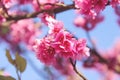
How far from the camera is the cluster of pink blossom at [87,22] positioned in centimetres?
441

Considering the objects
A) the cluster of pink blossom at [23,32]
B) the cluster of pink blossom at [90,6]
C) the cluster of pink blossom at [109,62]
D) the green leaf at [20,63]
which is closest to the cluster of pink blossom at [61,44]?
the green leaf at [20,63]

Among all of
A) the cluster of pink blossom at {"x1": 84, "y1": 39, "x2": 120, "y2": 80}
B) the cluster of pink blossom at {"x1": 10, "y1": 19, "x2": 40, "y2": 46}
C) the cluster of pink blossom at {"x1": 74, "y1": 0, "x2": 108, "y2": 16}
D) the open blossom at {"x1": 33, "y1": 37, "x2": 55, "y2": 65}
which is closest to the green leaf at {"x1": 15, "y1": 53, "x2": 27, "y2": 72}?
the open blossom at {"x1": 33, "y1": 37, "x2": 55, "y2": 65}

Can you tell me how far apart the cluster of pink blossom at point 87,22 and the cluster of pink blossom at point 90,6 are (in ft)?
6.93

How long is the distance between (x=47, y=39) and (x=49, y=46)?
0.04 metres

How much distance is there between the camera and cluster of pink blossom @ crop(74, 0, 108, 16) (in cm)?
213

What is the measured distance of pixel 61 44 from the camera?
1.89 m

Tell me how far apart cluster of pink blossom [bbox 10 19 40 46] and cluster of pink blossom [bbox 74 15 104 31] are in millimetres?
813

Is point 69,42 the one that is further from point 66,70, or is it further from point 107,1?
point 66,70

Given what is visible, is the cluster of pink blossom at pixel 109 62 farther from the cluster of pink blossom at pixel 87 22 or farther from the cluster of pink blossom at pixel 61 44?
the cluster of pink blossom at pixel 61 44

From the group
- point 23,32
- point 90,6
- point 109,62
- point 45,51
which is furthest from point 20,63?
point 23,32

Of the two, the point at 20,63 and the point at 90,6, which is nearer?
the point at 20,63

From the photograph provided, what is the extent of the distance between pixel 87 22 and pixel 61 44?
2.86m

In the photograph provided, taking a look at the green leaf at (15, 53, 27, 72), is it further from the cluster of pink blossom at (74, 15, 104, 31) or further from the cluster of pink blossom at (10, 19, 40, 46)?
the cluster of pink blossom at (10, 19, 40, 46)

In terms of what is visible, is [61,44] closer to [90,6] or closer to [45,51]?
[45,51]
